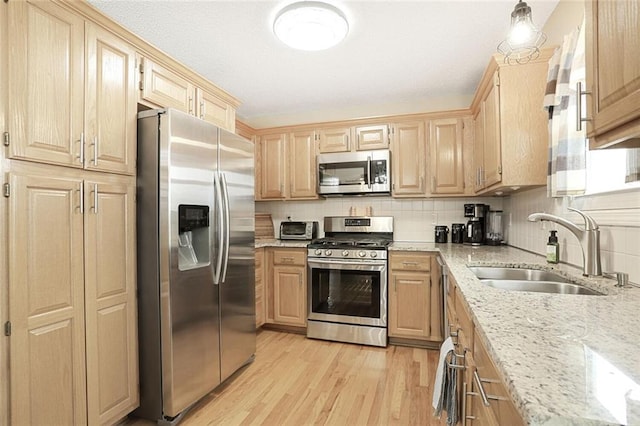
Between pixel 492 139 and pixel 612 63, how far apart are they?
148 cm

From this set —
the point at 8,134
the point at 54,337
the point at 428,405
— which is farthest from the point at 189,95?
the point at 428,405

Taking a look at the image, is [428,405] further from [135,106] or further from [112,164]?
[135,106]

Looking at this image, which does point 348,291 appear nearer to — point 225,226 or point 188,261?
point 225,226

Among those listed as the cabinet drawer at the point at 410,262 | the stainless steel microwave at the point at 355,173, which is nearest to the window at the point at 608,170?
the cabinet drawer at the point at 410,262

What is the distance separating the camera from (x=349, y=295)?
9.94ft

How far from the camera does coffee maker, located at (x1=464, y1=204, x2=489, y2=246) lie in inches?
118

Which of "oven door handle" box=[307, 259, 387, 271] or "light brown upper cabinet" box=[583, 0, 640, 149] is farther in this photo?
"oven door handle" box=[307, 259, 387, 271]

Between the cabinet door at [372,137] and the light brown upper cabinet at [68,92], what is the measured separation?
2167mm

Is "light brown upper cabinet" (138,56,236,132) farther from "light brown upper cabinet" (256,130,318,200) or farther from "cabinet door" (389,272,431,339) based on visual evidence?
"cabinet door" (389,272,431,339)

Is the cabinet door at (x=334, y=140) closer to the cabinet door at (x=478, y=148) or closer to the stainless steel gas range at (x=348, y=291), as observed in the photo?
the stainless steel gas range at (x=348, y=291)

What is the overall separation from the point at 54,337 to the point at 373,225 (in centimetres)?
277

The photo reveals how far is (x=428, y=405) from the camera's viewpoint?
199 centimetres

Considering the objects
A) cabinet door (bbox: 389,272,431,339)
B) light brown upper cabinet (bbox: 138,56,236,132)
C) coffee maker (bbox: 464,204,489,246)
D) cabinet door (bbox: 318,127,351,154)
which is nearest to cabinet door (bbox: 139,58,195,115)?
light brown upper cabinet (bbox: 138,56,236,132)

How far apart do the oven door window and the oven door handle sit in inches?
1.1
